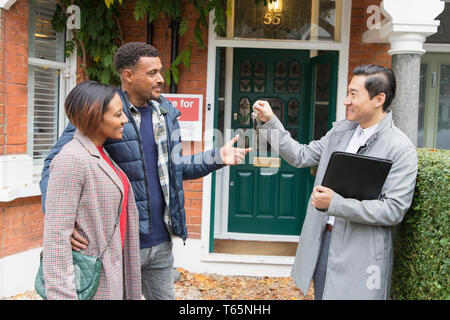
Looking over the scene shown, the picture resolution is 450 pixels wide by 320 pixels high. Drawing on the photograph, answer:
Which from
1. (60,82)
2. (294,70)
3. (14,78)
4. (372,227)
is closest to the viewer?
(372,227)

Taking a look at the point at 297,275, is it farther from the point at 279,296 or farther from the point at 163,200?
the point at 279,296

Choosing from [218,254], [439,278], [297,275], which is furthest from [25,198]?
[439,278]

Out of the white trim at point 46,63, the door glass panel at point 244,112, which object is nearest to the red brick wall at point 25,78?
the white trim at point 46,63

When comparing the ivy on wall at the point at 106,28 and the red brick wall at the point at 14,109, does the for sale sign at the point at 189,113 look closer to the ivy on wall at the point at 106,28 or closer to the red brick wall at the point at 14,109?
the ivy on wall at the point at 106,28

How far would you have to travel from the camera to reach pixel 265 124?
2.66 m

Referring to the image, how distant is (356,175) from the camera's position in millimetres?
2197

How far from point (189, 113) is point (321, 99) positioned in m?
1.87

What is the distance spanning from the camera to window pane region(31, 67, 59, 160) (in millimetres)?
4672

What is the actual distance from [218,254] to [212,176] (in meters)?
0.98

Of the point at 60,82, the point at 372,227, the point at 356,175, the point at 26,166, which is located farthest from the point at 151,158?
the point at 60,82

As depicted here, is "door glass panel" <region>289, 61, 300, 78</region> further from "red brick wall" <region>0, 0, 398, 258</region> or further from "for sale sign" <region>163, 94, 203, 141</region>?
"for sale sign" <region>163, 94, 203, 141</region>

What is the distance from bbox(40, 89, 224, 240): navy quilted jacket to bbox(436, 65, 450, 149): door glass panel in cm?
476

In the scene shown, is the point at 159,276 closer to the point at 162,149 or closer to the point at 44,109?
the point at 162,149

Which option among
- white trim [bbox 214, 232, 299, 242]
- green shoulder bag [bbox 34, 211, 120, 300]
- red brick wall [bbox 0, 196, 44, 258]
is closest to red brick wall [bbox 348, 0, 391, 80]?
white trim [bbox 214, 232, 299, 242]
